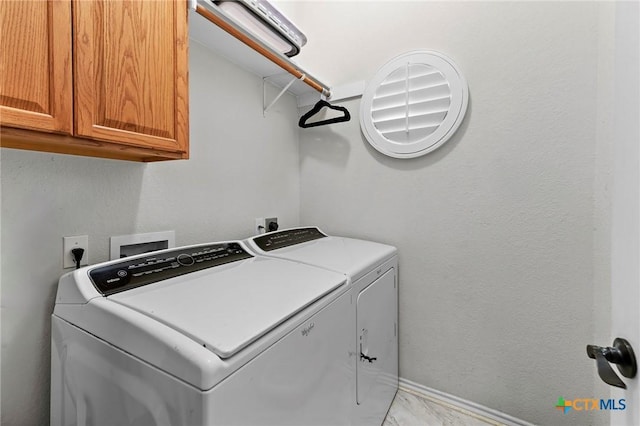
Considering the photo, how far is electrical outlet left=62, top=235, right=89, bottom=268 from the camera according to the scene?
1.01 metres

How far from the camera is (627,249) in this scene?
526 mm

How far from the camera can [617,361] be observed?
0.53m

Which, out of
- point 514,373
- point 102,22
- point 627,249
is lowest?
point 514,373

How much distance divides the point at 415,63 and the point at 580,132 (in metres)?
0.97

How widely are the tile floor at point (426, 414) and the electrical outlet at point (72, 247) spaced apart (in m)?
1.74

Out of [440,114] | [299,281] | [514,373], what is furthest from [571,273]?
[299,281]

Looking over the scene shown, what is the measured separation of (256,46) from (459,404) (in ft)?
7.83

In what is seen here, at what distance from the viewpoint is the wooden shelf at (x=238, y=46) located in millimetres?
1185

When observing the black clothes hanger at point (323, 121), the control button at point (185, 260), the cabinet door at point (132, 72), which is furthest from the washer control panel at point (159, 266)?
the black clothes hanger at point (323, 121)

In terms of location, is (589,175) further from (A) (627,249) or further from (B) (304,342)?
(B) (304,342)

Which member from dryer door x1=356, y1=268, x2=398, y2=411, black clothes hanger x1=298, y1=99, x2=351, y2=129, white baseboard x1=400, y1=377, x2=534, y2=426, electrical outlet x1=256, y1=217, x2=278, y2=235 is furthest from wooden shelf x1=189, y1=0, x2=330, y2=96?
white baseboard x1=400, y1=377, x2=534, y2=426

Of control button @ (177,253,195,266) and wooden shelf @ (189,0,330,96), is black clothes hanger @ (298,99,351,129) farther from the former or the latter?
control button @ (177,253,195,266)

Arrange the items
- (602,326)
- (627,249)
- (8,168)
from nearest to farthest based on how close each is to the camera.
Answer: (627,249)
(8,168)
(602,326)

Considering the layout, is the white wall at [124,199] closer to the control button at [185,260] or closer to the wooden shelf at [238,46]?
the wooden shelf at [238,46]
